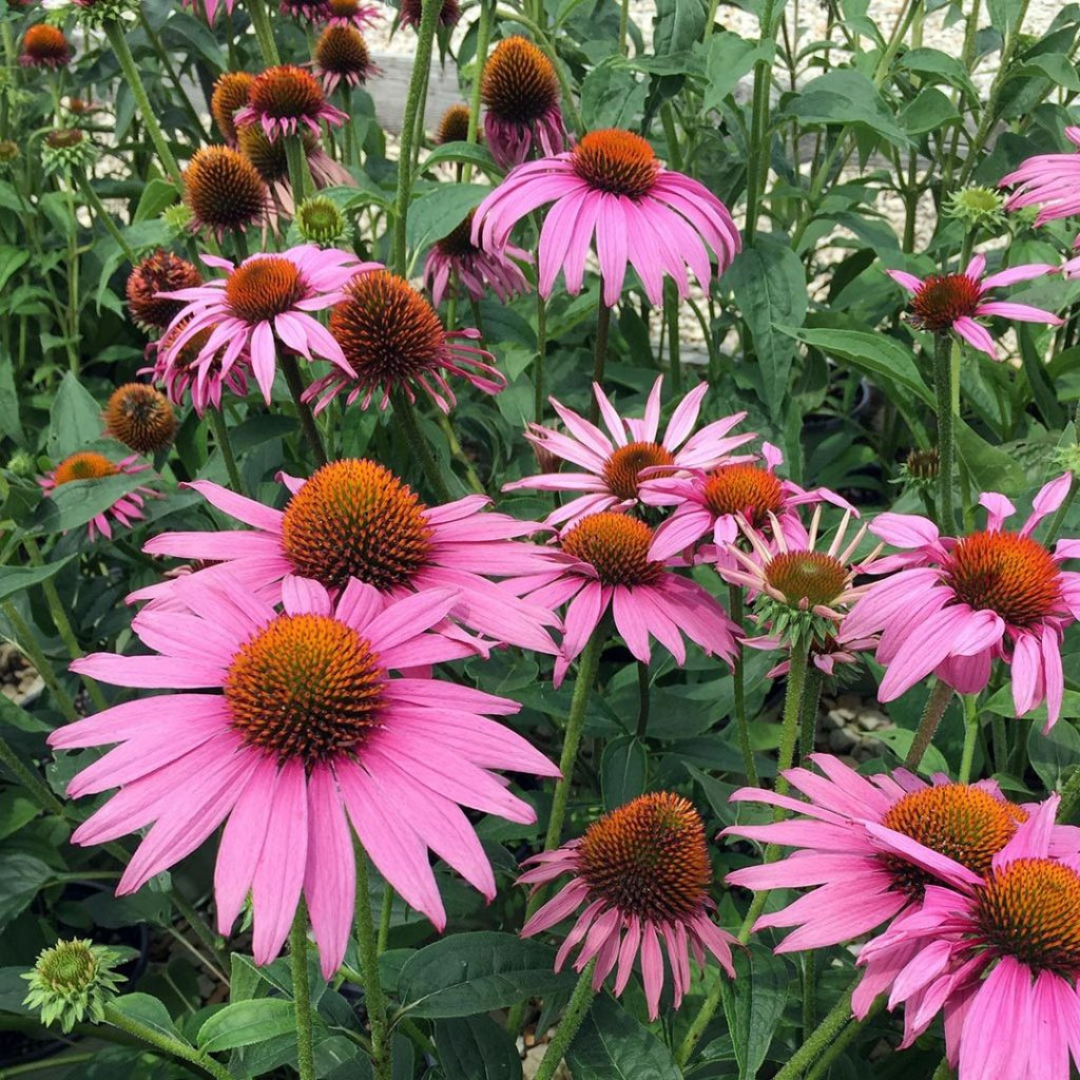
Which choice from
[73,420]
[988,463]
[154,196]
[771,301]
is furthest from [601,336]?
[154,196]

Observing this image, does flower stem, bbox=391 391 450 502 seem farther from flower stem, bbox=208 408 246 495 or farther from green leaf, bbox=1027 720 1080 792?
green leaf, bbox=1027 720 1080 792

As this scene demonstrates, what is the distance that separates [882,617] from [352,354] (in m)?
0.61

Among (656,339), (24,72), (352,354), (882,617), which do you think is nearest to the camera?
(882,617)

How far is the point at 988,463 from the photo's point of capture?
1.21 m

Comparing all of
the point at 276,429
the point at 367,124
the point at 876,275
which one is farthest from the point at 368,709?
the point at 367,124

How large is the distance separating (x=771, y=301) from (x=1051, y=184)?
0.36 metres

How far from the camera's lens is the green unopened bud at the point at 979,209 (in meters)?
1.44

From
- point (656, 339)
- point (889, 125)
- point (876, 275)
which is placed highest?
point (889, 125)

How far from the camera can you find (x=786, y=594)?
32.9 inches

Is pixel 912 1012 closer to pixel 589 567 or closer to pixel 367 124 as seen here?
pixel 589 567

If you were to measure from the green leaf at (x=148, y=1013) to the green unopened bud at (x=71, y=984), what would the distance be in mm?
49

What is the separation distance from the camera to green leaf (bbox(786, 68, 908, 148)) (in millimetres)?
1393

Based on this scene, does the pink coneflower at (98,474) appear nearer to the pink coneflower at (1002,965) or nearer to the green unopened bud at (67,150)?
the green unopened bud at (67,150)

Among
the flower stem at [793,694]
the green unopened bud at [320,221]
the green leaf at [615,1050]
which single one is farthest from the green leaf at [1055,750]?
the green unopened bud at [320,221]
